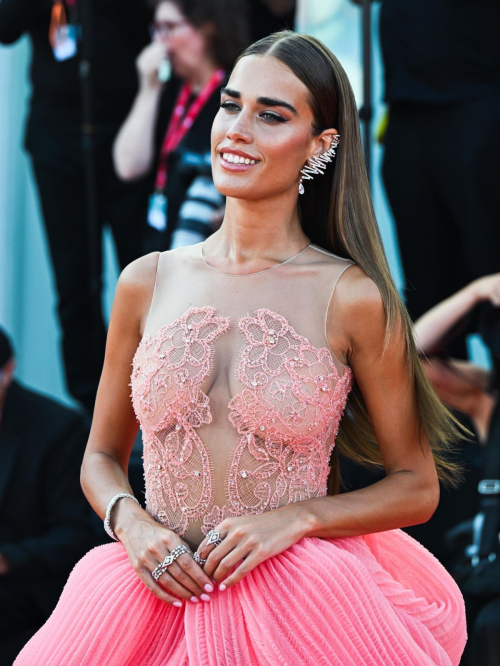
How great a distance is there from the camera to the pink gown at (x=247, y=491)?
6.86ft

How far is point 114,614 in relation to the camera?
84.5 inches

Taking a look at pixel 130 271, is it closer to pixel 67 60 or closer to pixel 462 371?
pixel 462 371

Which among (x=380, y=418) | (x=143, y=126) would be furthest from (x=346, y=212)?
(x=143, y=126)

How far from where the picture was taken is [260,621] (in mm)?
2064

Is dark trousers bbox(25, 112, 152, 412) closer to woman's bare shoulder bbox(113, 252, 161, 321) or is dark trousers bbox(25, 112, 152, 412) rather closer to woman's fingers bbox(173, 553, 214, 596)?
woman's bare shoulder bbox(113, 252, 161, 321)

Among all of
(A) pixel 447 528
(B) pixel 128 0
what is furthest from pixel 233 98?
(B) pixel 128 0

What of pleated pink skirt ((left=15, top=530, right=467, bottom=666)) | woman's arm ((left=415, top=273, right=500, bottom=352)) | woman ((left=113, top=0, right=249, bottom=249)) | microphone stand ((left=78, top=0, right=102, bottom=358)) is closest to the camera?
pleated pink skirt ((left=15, top=530, right=467, bottom=666))

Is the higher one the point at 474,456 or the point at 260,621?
the point at 260,621

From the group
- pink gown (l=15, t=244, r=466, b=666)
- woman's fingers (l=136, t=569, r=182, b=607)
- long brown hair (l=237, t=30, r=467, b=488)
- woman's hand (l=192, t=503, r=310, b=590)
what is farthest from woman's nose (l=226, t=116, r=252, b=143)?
woman's fingers (l=136, t=569, r=182, b=607)

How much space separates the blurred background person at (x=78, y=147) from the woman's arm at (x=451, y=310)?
1728mm

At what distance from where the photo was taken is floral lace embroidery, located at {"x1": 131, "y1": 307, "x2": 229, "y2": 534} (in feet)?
7.25

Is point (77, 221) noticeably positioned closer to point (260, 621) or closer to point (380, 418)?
point (380, 418)

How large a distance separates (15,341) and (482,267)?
2.93m

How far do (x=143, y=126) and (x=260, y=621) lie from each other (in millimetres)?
3206
